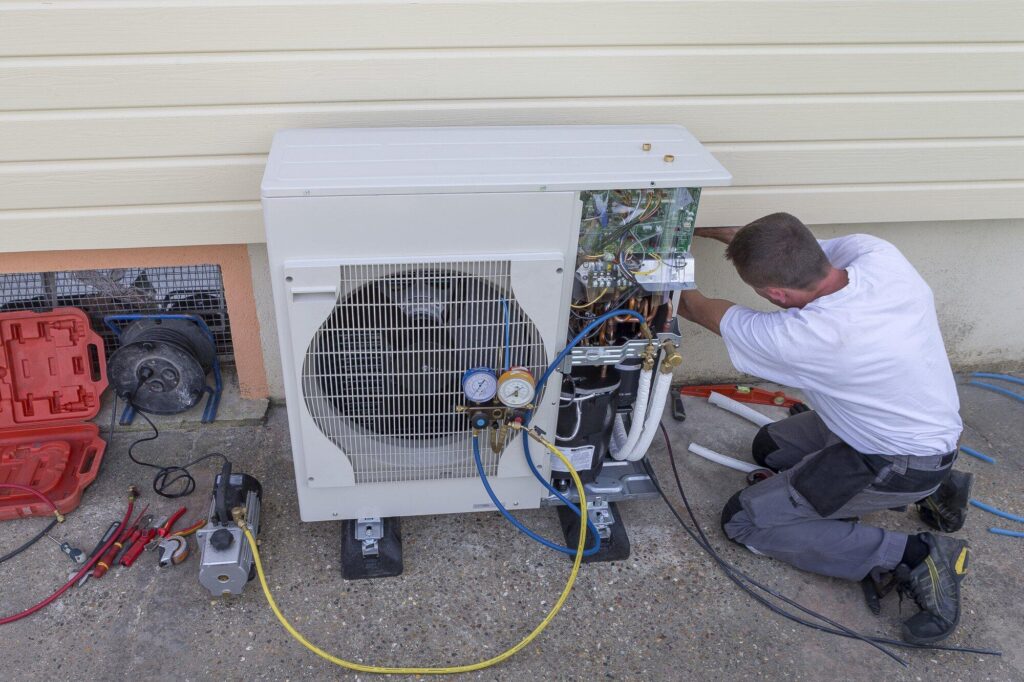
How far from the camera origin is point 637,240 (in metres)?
1.85

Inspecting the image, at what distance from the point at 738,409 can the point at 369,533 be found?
5.13 feet

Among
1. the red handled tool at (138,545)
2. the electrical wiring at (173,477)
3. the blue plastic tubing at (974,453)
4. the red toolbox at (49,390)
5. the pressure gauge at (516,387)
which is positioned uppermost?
the pressure gauge at (516,387)

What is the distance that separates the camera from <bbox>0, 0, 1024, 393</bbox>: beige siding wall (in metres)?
1.98

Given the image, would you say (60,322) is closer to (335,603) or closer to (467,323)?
(335,603)

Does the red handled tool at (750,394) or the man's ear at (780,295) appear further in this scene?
the red handled tool at (750,394)

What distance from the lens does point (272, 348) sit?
262 cm

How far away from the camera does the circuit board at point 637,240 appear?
1793 millimetres

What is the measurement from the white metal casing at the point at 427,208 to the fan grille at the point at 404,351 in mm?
30

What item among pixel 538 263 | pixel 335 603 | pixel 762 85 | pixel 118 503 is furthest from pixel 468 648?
pixel 762 85

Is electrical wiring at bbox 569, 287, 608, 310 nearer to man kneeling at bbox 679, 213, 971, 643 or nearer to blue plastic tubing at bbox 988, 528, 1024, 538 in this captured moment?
man kneeling at bbox 679, 213, 971, 643

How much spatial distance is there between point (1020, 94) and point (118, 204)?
3020 millimetres

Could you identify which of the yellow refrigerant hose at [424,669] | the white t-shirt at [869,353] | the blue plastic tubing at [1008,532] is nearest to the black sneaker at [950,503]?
the blue plastic tubing at [1008,532]

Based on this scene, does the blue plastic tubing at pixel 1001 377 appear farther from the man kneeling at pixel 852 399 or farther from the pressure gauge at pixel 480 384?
the pressure gauge at pixel 480 384

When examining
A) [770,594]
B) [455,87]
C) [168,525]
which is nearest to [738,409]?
[770,594]
